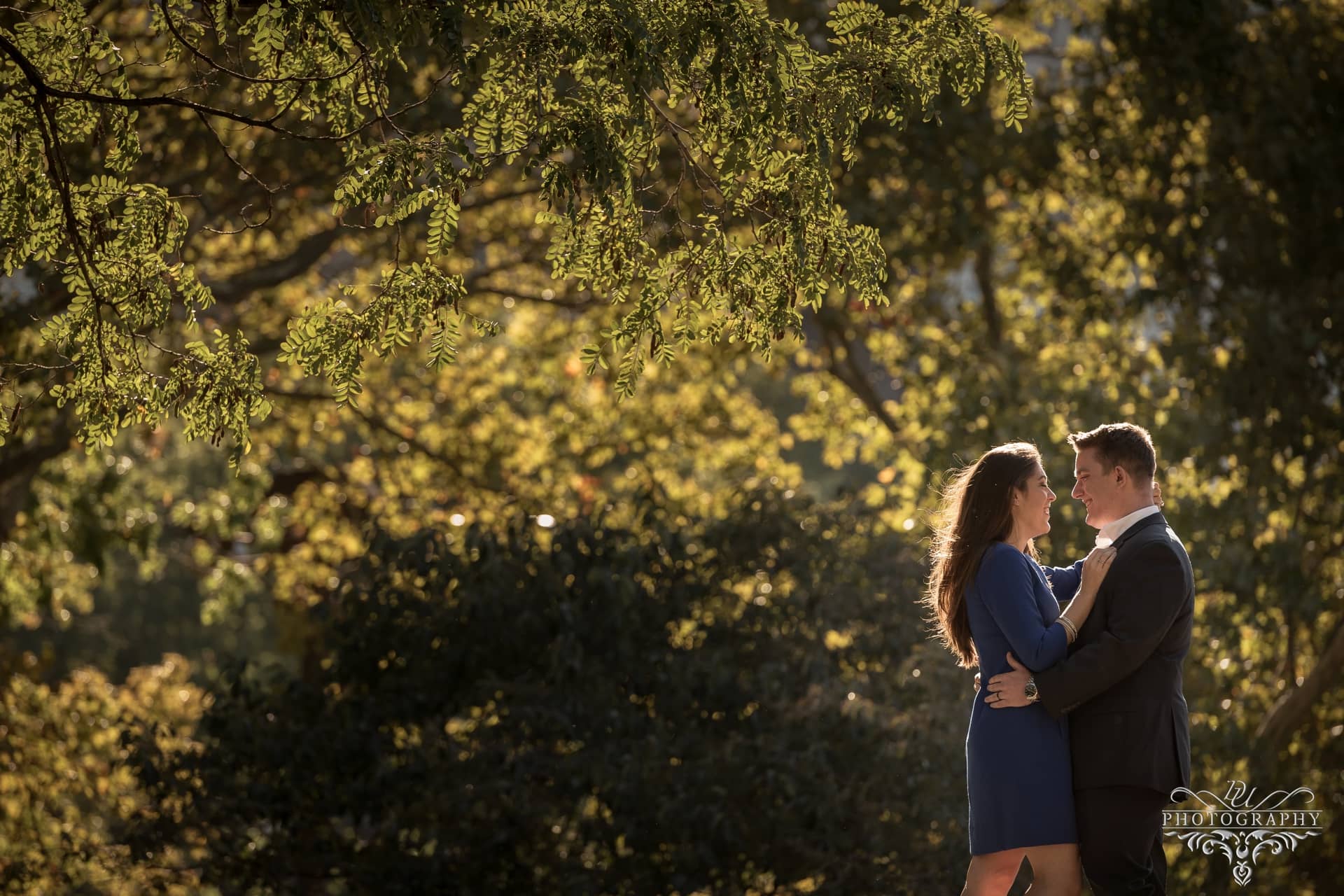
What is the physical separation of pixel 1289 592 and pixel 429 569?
18.2ft

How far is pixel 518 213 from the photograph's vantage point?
15211mm

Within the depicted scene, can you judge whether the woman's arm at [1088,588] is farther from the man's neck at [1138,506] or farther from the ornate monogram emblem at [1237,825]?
the ornate monogram emblem at [1237,825]

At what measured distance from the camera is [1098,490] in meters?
4.30

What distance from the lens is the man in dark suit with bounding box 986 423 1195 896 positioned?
157 inches

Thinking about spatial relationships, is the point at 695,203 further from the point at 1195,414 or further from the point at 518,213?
the point at 1195,414

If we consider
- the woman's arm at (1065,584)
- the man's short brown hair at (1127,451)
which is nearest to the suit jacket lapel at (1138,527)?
the man's short brown hair at (1127,451)

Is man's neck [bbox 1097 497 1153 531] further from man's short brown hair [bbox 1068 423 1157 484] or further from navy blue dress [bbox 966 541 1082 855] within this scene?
navy blue dress [bbox 966 541 1082 855]

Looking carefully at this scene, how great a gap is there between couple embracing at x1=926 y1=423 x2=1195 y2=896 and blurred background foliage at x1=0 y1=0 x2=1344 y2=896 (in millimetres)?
1484

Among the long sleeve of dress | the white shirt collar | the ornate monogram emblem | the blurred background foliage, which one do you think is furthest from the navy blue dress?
the blurred background foliage

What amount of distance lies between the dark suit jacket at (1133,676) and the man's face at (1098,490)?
122 mm

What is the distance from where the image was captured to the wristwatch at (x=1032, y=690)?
4105mm

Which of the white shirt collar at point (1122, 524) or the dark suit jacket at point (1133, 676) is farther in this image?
the white shirt collar at point (1122, 524)

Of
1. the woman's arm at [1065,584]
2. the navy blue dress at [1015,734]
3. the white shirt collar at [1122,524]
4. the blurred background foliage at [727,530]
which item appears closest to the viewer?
the navy blue dress at [1015,734]

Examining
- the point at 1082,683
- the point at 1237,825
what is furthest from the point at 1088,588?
the point at 1237,825
